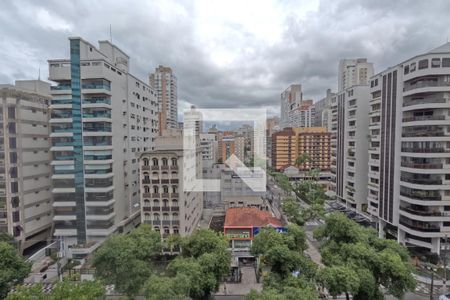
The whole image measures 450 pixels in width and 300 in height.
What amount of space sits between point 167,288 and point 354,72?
147 ft

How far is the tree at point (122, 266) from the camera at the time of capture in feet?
25.3

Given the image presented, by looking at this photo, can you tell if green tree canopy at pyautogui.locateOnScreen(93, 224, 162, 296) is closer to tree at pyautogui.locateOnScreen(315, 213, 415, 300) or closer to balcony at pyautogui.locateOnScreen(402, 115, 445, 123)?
tree at pyautogui.locateOnScreen(315, 213, 415, 300)

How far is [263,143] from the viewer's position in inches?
715

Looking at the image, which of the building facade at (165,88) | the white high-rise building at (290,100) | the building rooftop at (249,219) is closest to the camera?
the building rooftop at (249,219)

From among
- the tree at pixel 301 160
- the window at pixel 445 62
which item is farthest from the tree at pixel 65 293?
the tree at pixel 301 160

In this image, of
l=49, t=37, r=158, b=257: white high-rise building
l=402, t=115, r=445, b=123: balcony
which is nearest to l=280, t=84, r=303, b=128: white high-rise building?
l=402, t=115, r=445, b=123: balcony

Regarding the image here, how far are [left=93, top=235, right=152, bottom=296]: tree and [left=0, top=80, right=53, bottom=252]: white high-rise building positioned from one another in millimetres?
9158

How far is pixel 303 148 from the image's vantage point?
1359 inches

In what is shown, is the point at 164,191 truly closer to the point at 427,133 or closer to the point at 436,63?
the point at 427,133

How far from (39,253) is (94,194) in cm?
463

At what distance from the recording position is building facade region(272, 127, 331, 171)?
34.0 metres

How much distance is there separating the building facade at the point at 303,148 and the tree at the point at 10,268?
31.2m

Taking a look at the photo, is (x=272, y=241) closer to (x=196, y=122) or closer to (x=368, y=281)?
(x=368, y=281)

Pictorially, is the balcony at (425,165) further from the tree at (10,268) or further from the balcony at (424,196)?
the tree at (10,268)
